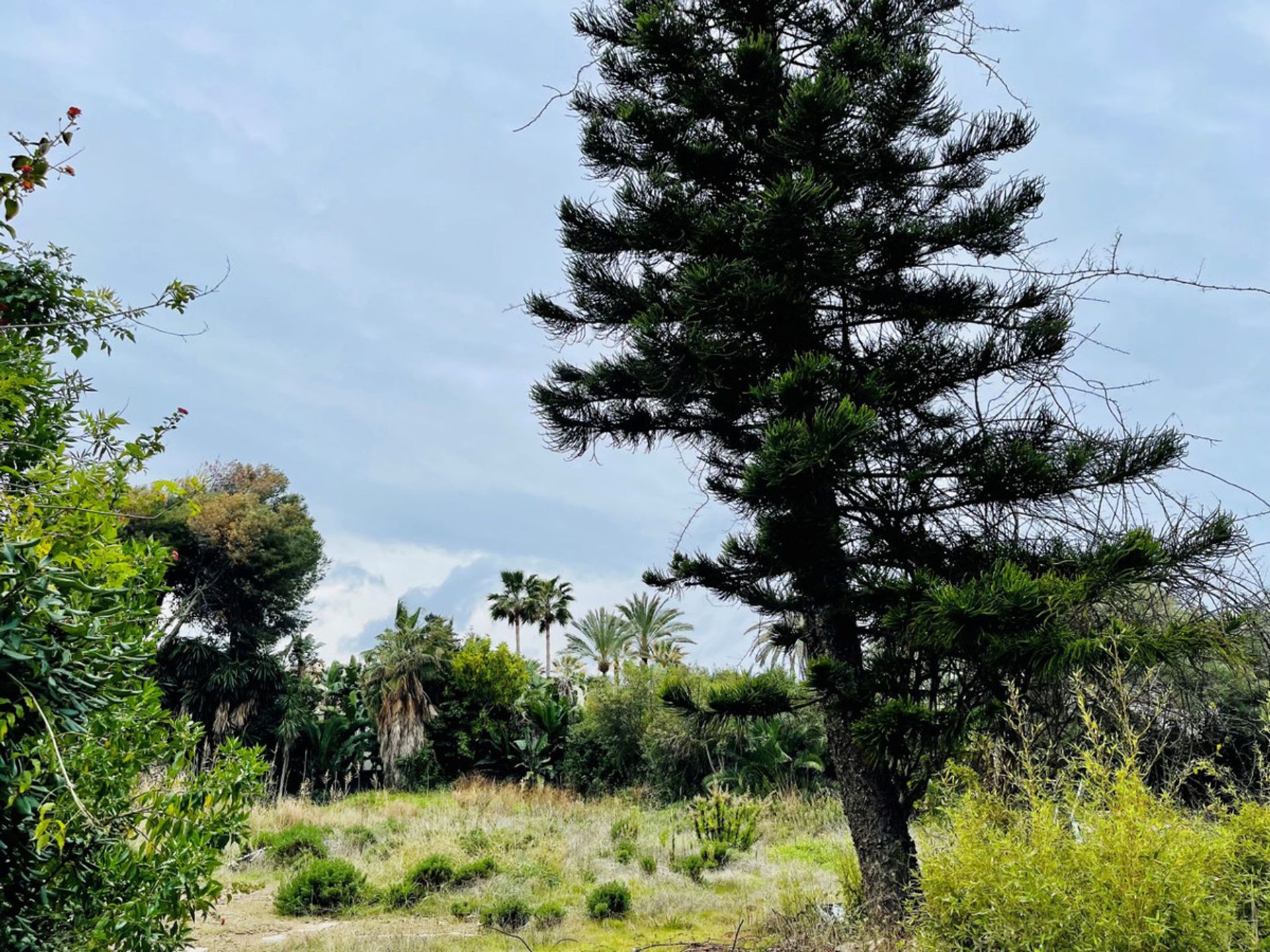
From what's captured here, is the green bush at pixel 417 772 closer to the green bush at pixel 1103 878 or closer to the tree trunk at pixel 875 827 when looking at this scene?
the tree trunk at pixel 875 827

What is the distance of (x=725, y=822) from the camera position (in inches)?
368

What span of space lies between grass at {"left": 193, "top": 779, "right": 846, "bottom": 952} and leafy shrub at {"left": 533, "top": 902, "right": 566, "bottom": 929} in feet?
0.04

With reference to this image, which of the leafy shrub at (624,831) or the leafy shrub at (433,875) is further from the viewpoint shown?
the leafy shrub at (624,831)

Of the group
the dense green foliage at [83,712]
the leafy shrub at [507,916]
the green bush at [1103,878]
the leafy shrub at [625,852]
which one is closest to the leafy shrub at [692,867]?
the leafy shrub at [625,852]

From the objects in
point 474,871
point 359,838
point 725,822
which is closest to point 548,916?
point 474,871

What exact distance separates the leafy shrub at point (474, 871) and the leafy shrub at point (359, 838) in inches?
117

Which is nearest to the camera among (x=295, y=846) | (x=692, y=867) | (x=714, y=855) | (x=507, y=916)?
(x=507, y=916)

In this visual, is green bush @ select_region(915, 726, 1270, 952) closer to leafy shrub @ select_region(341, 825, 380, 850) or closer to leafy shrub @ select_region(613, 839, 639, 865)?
leafy shrub @ select_region(613, 839, 639, 865)

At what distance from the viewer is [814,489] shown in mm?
5094

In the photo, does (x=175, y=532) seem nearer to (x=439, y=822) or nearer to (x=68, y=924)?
(x=439, y=822)

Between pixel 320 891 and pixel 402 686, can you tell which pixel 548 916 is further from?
pixel 402 686

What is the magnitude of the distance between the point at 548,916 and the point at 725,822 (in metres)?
3.26

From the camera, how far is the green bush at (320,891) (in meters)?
7.43

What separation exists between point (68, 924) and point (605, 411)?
4.72m
